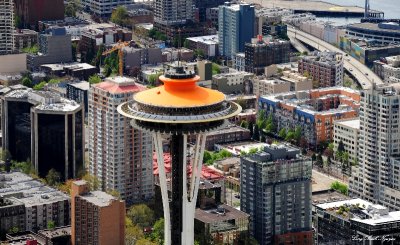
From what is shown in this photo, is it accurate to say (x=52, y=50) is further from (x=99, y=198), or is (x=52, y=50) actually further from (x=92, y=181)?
(x=99, y=198)

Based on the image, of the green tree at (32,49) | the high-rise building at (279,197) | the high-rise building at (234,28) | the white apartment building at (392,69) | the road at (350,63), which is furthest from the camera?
the high-rise building at (234,28)

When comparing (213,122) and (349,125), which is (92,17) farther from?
(213,122)

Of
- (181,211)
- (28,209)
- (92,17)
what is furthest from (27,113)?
(92,17)

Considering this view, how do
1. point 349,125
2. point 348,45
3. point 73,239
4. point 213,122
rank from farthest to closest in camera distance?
point 348,45, point 349,125, point 73,239, point 213,122

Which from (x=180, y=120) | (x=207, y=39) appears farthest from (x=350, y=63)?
(x=180, y=120)

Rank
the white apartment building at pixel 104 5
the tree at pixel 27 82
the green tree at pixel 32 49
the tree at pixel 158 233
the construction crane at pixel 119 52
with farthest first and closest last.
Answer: the white apartment building at pixel 104 5 < the green tree at pixel 32 49 < the construction crane at pixel 119 52 < the tree at pixel 27 82 < the tree at pixel 158 233

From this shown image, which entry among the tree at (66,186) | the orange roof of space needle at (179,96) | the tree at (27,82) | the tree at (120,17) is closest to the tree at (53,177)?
the tree at (66,186)

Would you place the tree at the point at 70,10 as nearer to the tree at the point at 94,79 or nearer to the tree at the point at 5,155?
the tree at the point at 94,79
